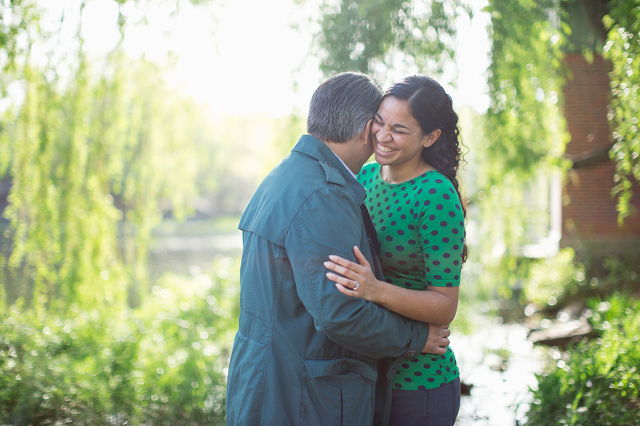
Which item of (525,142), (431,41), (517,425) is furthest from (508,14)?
(517,425)

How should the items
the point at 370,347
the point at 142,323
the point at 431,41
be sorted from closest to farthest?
the point at 370,347 → the point at 431,41 → the point at 142,323

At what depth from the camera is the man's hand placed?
5.25ft

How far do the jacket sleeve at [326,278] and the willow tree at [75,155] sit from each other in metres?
3.14

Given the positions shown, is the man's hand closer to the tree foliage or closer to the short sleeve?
the short sleeve

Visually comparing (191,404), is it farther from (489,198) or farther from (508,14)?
(508,14)

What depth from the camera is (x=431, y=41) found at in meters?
3.73

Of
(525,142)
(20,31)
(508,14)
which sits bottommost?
(525,142)

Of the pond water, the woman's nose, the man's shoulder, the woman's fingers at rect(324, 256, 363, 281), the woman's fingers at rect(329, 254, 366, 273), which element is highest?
the woman's nose

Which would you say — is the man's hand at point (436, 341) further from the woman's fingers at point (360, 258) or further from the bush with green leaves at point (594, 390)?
the bush with green leaves at point (594, 390)

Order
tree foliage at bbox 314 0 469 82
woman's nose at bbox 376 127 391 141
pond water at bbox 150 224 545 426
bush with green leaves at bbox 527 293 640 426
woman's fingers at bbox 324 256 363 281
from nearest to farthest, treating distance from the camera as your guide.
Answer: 1. woman's fingers at bbox 324 256 363 281
2. woman's nose at bbox 376 127 391 141
3. bush with green leaves at bbox 527 293 640 426
4. pond water at bbox 150 224 545 426
5. tree foliage at bbox 314 0 469 82

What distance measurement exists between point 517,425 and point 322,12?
340 cm

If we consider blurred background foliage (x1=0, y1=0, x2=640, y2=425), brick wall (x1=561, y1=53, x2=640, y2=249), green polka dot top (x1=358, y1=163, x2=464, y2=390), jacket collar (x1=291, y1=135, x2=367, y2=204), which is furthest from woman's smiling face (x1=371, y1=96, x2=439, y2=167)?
brick wall (x1=561, y1=53, x2=640, y2=249)

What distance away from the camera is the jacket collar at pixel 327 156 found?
4.97ft

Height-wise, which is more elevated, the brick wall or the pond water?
the brick wall
